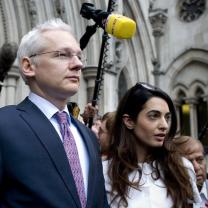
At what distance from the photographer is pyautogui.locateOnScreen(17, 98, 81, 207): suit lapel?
149cm

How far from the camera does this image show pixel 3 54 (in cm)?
226

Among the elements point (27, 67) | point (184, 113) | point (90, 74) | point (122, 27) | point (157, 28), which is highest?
point (157, 28)

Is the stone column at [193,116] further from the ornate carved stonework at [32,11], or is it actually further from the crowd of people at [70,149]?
the crowd of people at [70,149]

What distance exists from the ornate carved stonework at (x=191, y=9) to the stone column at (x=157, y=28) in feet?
1.67

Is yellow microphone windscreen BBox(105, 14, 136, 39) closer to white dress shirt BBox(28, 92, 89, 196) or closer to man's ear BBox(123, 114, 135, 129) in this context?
man's ear BBox(123, 114, 135, 129)

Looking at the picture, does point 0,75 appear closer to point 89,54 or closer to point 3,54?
point 3,54

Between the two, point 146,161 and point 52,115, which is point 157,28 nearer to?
point 146,161

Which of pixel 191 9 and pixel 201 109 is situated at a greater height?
pixel 191 9

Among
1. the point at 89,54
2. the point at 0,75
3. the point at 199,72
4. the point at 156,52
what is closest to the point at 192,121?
the point at 199,72

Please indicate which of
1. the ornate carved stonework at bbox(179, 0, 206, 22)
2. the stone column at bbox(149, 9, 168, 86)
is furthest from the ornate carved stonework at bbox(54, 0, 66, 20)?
the ornate carved stonework at bbox(179, 0, 206, 22)

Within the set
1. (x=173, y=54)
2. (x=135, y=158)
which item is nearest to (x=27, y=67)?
(x=135, y=158)

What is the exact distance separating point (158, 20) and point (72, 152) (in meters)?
11.5

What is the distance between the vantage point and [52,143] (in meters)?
1.52

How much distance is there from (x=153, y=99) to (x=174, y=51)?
10.8 metres
